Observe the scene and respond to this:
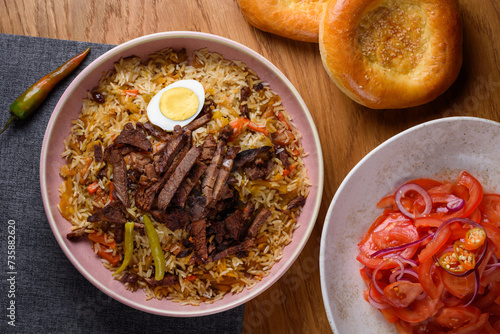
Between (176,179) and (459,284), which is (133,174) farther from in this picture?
(459,284)

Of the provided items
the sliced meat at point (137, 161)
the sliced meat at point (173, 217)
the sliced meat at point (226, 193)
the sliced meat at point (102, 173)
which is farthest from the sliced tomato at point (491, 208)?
the sliced meat at point (102, 173)

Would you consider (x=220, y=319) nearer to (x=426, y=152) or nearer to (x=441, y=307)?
(x=441, y=307)

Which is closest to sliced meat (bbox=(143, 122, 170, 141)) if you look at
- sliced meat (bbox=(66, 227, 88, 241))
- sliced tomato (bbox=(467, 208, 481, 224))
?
sliced meat (bbox=(66, 227, 88, 241))

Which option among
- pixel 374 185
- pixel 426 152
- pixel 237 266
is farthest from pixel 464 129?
pixel 237 266

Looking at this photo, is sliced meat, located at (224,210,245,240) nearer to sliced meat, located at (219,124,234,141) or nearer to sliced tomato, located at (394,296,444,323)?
sliced meat, located at (219,124,234,141)

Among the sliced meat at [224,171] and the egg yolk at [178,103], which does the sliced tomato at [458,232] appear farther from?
the egg yolk at [178,103]

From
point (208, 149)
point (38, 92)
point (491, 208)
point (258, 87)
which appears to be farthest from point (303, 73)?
point (38, 92)
